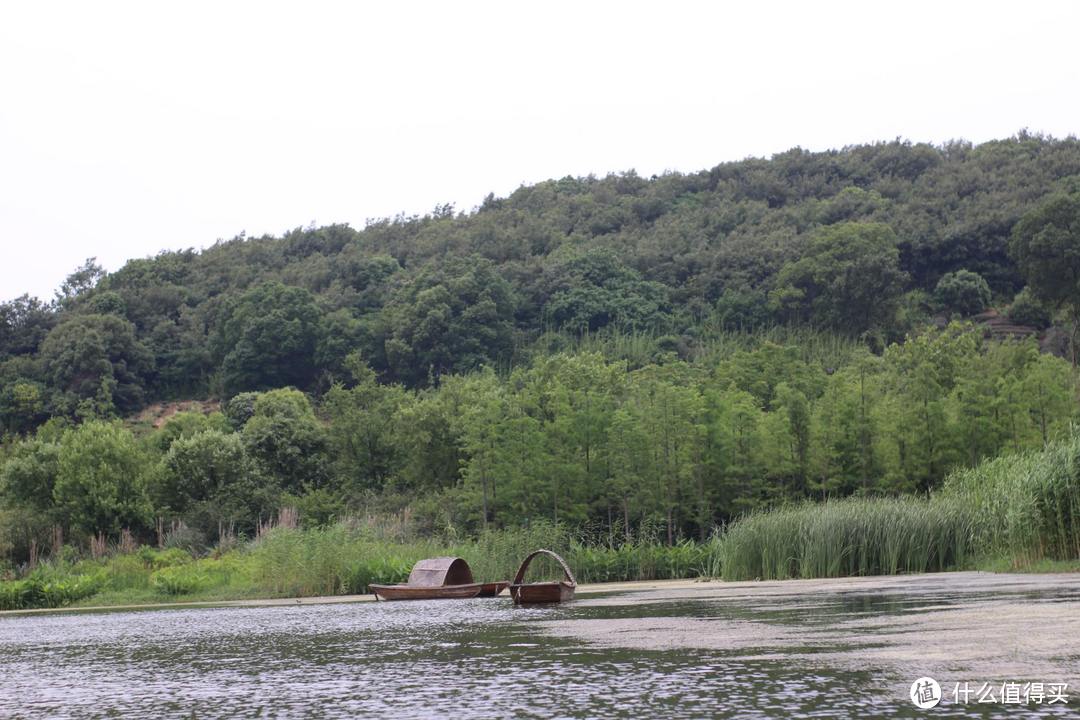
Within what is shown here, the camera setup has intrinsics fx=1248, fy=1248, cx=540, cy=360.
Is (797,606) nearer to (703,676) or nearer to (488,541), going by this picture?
(703,676)

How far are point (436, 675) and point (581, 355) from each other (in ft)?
189

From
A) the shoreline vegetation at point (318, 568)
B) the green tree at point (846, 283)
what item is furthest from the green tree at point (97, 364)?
the shoreline vegetation at point (318, 568)

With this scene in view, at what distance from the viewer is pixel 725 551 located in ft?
115

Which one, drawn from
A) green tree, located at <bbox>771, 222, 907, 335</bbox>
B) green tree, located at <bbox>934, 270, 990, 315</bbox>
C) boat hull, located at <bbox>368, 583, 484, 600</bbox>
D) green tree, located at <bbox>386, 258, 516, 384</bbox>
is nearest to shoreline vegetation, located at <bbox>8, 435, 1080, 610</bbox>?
boat hull, located at <bbox>368, 583, 484, 600</bbox>

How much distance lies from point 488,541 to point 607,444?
1114 centimetres

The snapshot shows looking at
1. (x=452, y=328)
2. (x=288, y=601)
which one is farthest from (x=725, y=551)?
(x=452, y=328)

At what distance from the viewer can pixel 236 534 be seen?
5531cm

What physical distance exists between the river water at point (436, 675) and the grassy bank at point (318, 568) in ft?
41.3

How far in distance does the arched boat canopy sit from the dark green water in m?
9.17

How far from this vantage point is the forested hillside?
157 feet

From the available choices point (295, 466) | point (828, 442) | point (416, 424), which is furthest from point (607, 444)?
point (295, 466)

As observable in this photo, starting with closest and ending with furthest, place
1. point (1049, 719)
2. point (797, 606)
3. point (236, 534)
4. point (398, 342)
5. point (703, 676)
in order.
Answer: point (1049, 719), point (703, 676), point (797, 606), point (236, 534), point (398, 342)

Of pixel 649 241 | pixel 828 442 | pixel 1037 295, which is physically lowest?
pixel 828 442

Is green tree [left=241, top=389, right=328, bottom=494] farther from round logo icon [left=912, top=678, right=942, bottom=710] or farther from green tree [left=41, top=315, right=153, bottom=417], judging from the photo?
round logo icon [left=912, top=678, right=942, bottom=710]
